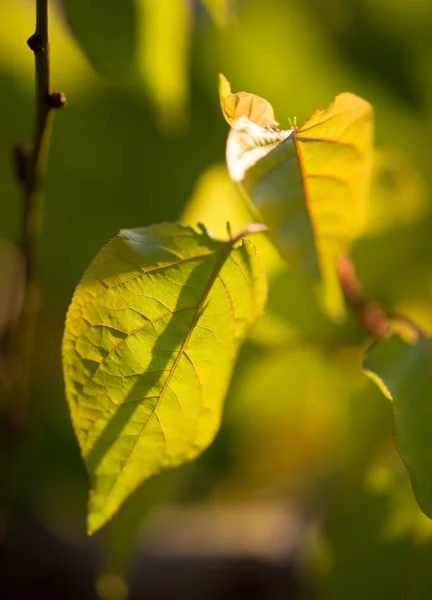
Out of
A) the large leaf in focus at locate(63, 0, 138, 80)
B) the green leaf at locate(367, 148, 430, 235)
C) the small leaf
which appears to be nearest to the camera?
the small leaf

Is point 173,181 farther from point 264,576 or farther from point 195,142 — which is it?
point 264,576

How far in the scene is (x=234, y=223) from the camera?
0.64 m

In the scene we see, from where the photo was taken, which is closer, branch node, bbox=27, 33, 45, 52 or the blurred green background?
branch node, bbox=27, 33, 45, 52

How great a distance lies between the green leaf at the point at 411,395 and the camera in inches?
13.7

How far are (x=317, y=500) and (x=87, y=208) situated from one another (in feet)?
2.09

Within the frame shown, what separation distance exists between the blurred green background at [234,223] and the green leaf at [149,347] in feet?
0.77

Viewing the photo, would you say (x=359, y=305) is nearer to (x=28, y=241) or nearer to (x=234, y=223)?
(x=234, y=223)

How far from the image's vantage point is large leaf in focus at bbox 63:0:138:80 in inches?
23.0

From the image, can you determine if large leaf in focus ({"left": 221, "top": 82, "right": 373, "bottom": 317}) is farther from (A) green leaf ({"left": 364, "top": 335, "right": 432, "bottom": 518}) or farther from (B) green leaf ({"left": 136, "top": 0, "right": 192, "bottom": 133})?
(B) green leaf ({"left": 136, "top": 0, "right": 192, "bottom": 133})

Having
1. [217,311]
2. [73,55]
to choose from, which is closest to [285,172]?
[217,311]

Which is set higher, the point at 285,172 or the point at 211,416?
the point at 285,172

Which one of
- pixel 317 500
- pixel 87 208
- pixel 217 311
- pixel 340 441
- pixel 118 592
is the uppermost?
pixel 217 311

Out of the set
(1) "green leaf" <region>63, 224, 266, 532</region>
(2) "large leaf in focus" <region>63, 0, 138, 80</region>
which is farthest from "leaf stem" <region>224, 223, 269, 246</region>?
(2) "large leaf in focus" <region>63, 0, 138, 80</region>

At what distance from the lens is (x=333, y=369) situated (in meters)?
0.87
